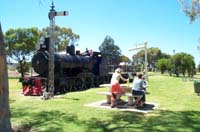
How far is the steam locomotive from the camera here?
1748cm

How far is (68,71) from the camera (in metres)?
20.0

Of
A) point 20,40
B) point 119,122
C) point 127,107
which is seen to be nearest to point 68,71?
point 127,107

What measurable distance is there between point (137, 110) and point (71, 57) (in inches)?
378

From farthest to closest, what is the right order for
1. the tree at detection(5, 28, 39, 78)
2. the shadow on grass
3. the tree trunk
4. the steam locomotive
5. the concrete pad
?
the tree at detection(5, 28, 39, 78)
the steam locomotive
the concrete pad
the shadow on grass
the tree trunk

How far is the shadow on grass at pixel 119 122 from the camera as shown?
27.7 ft

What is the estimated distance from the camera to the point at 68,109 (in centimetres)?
1170

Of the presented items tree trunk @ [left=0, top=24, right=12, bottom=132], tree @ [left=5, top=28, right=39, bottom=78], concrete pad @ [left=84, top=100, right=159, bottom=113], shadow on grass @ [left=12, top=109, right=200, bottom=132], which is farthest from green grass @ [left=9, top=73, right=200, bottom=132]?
tree @ [left=5, top=28, right=39, bottom=78]

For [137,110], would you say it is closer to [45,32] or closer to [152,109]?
[152,109]

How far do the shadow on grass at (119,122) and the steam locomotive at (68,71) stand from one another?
21.2ft

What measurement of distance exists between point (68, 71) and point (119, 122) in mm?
11174

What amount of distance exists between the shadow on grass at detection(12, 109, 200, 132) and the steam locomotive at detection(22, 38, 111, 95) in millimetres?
6455

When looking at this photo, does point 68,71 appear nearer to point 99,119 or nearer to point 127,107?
point 127,107

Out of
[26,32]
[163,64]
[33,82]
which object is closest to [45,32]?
[26,32]

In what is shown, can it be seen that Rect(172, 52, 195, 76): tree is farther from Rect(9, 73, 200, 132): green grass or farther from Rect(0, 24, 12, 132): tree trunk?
Rect(0, 24, 12, 132): tree trunk
